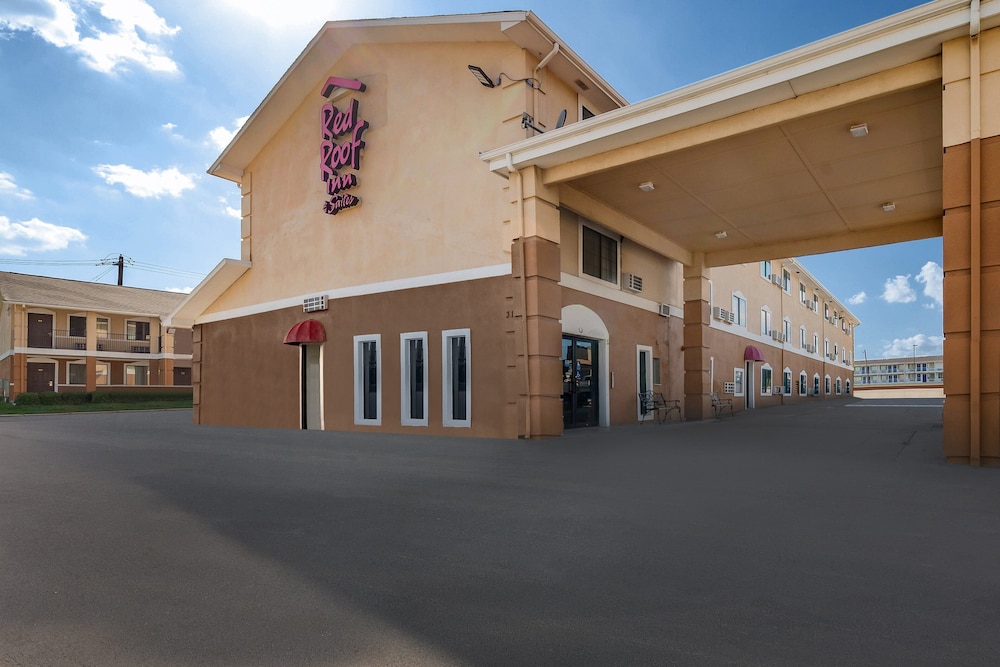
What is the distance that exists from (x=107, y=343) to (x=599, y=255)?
40717 mm

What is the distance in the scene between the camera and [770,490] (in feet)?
20.9

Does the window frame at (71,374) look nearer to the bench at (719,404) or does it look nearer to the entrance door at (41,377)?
the entrance door at (41,377)

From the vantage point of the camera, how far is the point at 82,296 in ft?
140

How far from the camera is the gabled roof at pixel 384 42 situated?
1268cm

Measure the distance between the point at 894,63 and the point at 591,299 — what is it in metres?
8.08

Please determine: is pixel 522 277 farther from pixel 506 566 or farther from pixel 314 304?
pixel 506 566

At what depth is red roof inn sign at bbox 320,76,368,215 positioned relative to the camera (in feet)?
52.3

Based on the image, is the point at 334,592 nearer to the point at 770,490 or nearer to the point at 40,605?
the point at 40,605

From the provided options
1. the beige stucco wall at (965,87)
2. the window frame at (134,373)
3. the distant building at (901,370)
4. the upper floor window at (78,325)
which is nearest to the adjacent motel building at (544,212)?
the beige stucco wall at (965,87)

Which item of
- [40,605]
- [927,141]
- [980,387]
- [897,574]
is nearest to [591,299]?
[927,141]

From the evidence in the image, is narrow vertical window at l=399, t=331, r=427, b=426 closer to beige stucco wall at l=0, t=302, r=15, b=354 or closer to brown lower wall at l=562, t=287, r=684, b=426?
brown lower wall at l=562, t=287, r=684, b=426

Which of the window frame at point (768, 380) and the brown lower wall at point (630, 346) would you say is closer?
the brown lower wall at point (630, 346)

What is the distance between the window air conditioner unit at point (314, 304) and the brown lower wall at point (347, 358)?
Result: 0.51 feet

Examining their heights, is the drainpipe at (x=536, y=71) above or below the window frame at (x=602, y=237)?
above
